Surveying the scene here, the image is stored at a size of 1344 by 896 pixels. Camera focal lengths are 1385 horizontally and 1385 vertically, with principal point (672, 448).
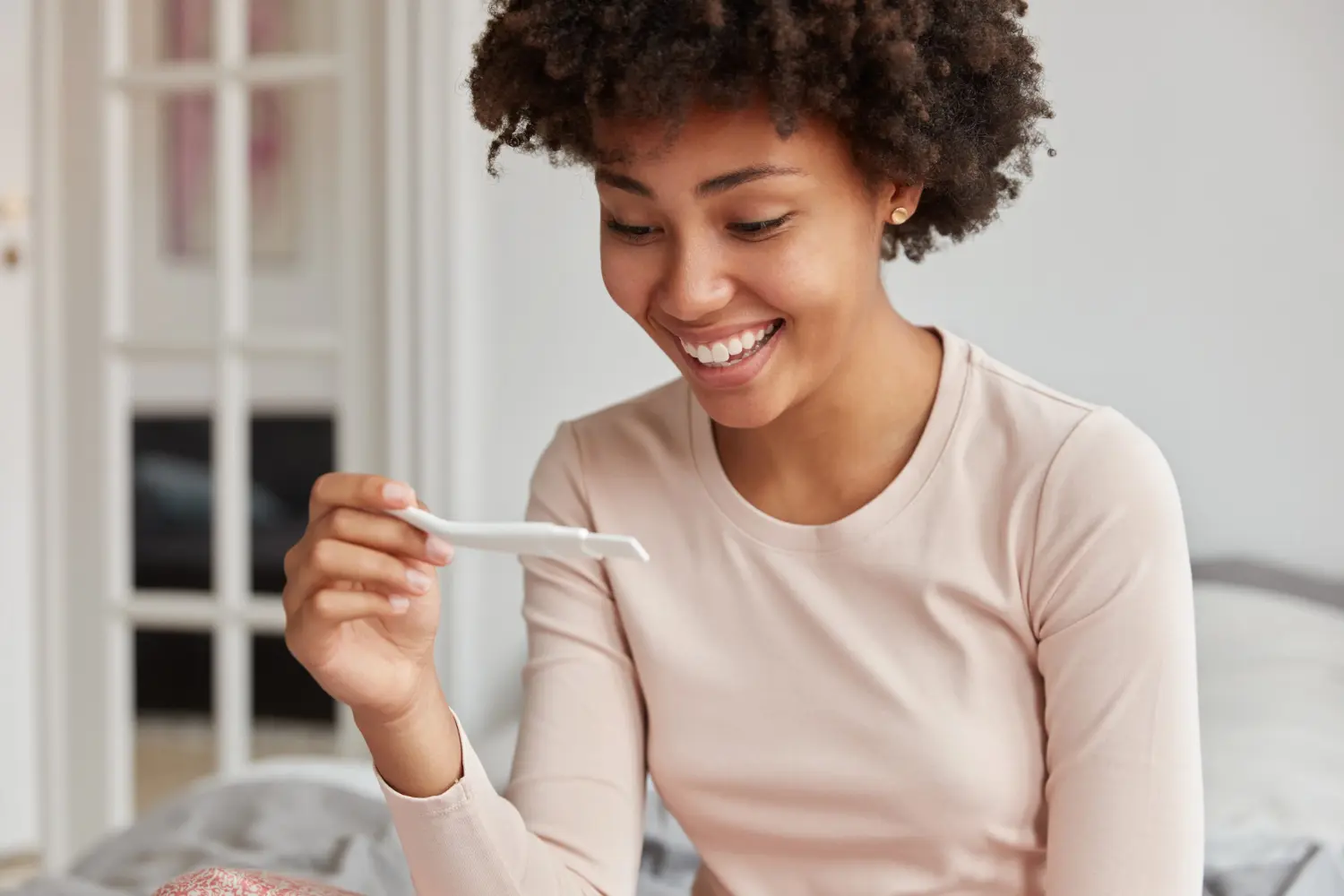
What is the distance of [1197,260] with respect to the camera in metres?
2.13

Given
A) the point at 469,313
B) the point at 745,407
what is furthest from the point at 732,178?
the point at 469,313

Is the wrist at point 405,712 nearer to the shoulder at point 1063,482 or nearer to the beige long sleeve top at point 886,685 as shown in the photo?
the beige long sleeve top at point 886,685

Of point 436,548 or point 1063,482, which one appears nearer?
point 436,548

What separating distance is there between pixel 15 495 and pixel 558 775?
113 inches

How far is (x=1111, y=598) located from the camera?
39.6 inches

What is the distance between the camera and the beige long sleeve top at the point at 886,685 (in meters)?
1.00

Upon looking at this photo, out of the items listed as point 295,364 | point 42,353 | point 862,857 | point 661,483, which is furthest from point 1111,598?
point 295,364

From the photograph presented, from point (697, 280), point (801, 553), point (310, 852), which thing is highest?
point (697, 280)

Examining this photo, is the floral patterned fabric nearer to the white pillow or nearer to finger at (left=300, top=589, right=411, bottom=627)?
finger at (left=300, top=589, right=411, bottom=627)

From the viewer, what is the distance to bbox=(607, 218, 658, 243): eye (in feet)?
3.36

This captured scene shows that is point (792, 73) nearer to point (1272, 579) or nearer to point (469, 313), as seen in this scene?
point (1272, 579)

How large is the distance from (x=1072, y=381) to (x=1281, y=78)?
0.54 metres

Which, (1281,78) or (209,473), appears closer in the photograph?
(1281,78)

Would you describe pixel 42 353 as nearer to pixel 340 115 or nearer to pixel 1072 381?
pixel 340 115
